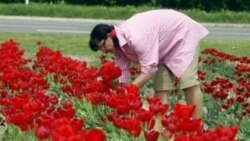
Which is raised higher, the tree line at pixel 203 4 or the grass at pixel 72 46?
the grass at pixel 72 46

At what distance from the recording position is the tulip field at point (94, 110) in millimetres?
3289

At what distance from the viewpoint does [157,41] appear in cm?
554

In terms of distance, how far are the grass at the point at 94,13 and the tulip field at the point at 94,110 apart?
66.8ft

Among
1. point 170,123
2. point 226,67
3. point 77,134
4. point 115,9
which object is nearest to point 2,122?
point 170,123

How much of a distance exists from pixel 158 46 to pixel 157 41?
0.10 metres

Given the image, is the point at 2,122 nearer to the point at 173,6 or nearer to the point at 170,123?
the point at 170,123

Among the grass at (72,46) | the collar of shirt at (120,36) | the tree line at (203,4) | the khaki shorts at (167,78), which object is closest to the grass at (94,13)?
the tree line at (203,4)

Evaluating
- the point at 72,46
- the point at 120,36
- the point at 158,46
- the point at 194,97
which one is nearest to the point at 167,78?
the point at 194,97

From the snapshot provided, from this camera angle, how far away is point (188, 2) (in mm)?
31766

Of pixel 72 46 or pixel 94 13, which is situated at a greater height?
pixel 72 46

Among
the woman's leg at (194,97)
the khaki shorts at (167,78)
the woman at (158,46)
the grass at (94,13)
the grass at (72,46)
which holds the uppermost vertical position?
the woman at (158,46)

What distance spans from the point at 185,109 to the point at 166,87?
2.85m

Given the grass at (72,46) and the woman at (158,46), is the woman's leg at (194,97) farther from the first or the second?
the grass at (72,46)

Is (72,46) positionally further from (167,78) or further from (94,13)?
(94,13)
